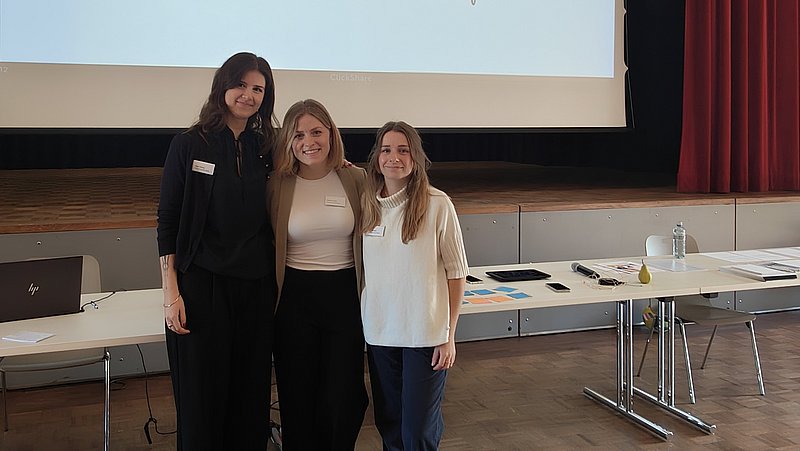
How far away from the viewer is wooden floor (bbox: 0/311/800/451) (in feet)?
11.0

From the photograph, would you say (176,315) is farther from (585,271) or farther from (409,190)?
(585,271)

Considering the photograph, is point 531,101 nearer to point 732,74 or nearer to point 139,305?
point 732,74

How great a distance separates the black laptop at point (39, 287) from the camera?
277cm

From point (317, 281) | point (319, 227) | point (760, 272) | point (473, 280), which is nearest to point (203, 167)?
point (319, 227)

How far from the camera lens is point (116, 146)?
7.28 metres

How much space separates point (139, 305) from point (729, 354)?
3.36 m

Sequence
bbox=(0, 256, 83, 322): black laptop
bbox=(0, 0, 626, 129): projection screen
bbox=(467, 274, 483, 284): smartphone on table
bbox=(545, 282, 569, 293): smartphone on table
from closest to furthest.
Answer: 1. bbox=(0, 256, 83, 322): black laptop
2. bbox=(545, 282, 569, 293): smartphone on table
3. bbox=(467, 274, 483, 284): smartphone on table
4. bbox=(0, 0, 626, 129): projection screen

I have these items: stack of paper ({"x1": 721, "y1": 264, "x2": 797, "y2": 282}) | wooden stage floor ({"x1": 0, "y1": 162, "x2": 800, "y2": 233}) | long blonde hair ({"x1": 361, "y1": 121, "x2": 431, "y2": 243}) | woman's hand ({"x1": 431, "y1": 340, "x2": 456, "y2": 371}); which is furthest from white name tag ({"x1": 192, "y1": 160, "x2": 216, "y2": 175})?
stack of paper ({"x1": 721, "y1": 264, "x2": 797, "y2": 282})

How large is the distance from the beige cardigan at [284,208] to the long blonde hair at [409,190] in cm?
6

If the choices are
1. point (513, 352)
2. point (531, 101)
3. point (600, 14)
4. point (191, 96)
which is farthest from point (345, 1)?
point (513, 352)

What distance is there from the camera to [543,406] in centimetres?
376

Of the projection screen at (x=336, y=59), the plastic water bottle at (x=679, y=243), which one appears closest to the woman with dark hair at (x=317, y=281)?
the plastic water bottle at (x=679, y=243)

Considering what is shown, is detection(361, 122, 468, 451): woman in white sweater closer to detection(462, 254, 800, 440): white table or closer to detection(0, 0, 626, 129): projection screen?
detection(462, 254, 800, 440): white table

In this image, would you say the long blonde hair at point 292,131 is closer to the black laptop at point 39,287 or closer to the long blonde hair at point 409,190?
the long blonde hair at point 409,190
